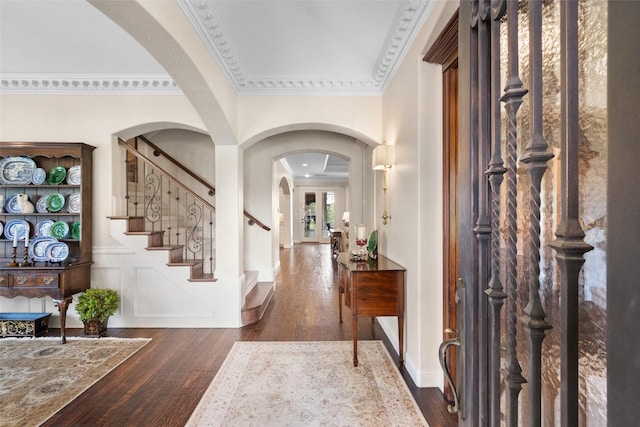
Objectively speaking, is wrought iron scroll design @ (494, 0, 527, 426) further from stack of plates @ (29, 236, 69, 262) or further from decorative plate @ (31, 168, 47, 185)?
decorative plate @ (31, 168, 47, 185)

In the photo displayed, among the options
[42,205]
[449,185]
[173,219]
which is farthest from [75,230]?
[449,185]

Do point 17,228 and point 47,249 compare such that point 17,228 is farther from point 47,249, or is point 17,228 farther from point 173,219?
point 173,219

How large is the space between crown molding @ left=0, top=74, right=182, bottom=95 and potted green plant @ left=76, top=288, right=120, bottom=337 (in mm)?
2252

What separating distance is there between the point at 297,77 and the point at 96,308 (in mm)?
3237

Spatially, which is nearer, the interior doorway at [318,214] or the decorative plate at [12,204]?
the decorative plate at [12,204]

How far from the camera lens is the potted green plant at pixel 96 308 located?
3219mm

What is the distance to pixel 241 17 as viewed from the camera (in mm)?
2395

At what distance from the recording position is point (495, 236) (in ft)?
2.27

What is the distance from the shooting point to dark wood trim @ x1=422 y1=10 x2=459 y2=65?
1853 mm

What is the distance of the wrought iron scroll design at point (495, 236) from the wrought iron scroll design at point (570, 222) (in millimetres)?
180

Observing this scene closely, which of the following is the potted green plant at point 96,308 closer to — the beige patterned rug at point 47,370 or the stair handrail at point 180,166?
the beige patterned rug at point 47,370

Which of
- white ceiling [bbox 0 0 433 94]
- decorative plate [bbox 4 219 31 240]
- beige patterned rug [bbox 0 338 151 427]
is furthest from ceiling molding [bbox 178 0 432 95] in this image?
beige patterned rug [bbox 0 338 151 427]

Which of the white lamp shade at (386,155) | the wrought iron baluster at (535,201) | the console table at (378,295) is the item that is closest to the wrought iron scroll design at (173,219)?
the console table at (378,295)

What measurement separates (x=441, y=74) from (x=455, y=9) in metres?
0.51
